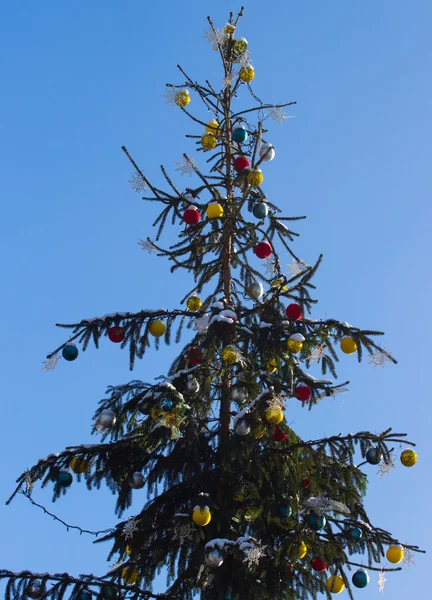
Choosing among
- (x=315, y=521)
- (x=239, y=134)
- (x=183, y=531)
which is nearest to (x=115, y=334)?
(x=183, y=531)

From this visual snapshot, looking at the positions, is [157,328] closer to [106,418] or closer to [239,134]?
[106,418]

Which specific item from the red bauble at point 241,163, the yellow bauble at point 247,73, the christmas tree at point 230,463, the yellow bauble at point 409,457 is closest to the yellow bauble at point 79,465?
the christmas tree at point 230,463

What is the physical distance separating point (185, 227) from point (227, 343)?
6.12ft

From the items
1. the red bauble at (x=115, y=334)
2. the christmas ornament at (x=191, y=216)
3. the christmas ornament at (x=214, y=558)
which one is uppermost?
the christmas ornament at (x=191, y=216)

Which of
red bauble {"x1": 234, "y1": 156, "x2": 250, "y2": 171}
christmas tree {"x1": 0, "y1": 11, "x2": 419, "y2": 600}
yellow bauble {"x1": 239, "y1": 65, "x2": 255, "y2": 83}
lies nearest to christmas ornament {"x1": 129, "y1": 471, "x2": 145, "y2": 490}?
christmas tree {"x1": 0, "y1": 11, "x2": 419, "y2": 600}

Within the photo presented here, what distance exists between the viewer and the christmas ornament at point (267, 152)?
9344mm

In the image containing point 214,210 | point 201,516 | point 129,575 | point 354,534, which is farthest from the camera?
point 214,210

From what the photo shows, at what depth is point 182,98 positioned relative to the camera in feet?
32.2

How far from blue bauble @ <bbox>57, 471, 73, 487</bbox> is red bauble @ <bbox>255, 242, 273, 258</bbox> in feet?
10.9

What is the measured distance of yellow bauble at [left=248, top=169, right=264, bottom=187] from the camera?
30.4 ft

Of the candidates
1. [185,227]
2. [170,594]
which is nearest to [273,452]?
[170,594]

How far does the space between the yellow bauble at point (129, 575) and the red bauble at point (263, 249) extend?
3.80 metres

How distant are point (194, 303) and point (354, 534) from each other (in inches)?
129

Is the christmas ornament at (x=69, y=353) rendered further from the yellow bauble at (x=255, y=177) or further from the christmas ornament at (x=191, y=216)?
the yellow bauble at (x=255, y=177)
